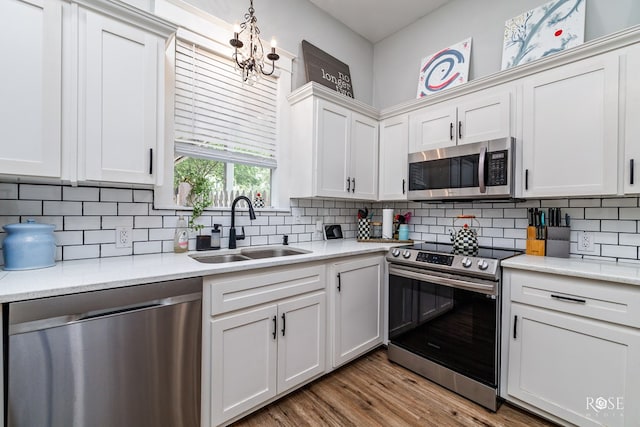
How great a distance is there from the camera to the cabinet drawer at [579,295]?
141cm

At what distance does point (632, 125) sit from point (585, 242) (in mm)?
822

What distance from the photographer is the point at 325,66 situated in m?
2.87

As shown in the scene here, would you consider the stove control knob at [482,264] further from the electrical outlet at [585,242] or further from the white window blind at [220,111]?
the white window blind at [220,111]

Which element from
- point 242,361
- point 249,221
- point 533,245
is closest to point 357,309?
point 242,361

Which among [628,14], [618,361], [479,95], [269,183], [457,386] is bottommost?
[457,386]

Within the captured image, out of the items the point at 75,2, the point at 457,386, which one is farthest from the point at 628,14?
the point at 75,2

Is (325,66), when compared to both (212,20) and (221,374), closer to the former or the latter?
(212,20)

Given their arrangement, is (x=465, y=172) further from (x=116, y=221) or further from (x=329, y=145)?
(x=116, y=221)

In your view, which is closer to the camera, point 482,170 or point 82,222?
point 82,222

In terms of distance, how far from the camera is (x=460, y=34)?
8.91ft

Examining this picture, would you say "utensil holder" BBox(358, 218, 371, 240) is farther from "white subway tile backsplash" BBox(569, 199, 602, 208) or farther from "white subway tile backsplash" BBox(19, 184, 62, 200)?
"white subway tile backsplash" BBox(19, 184, 62, 200)

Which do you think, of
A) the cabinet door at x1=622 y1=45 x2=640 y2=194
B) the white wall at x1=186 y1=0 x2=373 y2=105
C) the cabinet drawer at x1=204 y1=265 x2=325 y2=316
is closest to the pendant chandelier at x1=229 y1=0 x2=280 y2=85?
the white wall at x1=186 y1=0 x2=373 y2=105

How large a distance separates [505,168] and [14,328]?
2725mm

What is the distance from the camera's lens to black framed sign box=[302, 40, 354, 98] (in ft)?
8.94
